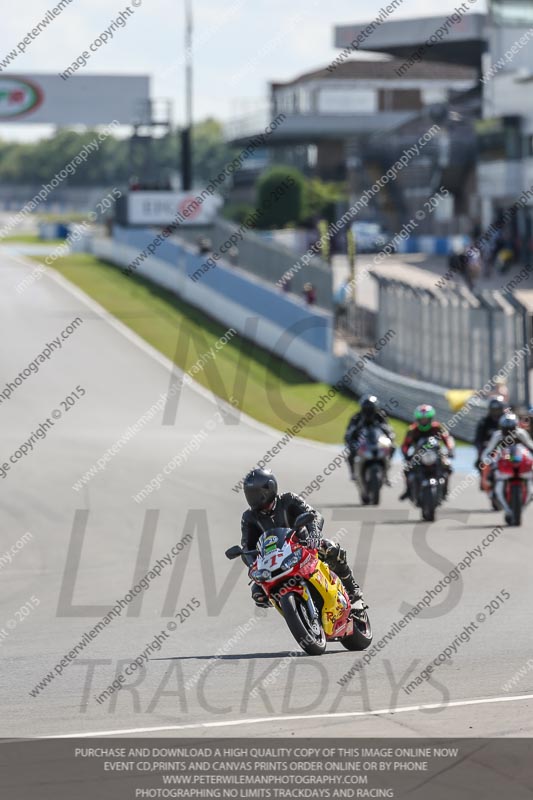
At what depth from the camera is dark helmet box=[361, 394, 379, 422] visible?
1998cm

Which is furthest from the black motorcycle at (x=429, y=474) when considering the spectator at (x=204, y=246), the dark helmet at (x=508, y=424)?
the spectator at (x=204, y=246)

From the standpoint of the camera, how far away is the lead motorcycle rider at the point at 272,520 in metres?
10.9

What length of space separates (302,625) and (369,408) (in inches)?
387

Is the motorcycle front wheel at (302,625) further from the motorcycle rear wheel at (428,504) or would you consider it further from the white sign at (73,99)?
the white sign at (73,99)

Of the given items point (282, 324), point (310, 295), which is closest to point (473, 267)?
point (310, 295)

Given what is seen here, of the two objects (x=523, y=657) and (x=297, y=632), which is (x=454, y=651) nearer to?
(x=523, y=657)

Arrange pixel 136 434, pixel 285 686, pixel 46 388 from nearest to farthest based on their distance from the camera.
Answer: pixel 285 686
pixel 136 434
pixel 46 388

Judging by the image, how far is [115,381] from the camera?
38531 mm

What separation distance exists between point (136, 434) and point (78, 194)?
6055 inches

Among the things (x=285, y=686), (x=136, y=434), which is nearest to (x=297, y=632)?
(x=285, y=686)

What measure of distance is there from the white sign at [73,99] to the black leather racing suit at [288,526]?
2201 inches

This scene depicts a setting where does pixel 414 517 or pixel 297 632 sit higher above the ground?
pixel 297 632

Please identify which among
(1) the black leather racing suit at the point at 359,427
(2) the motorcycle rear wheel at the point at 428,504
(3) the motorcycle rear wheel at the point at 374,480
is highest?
(1) the black leather racing suit at the point at 359,427

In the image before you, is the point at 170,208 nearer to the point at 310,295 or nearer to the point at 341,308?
the point at 310,295
